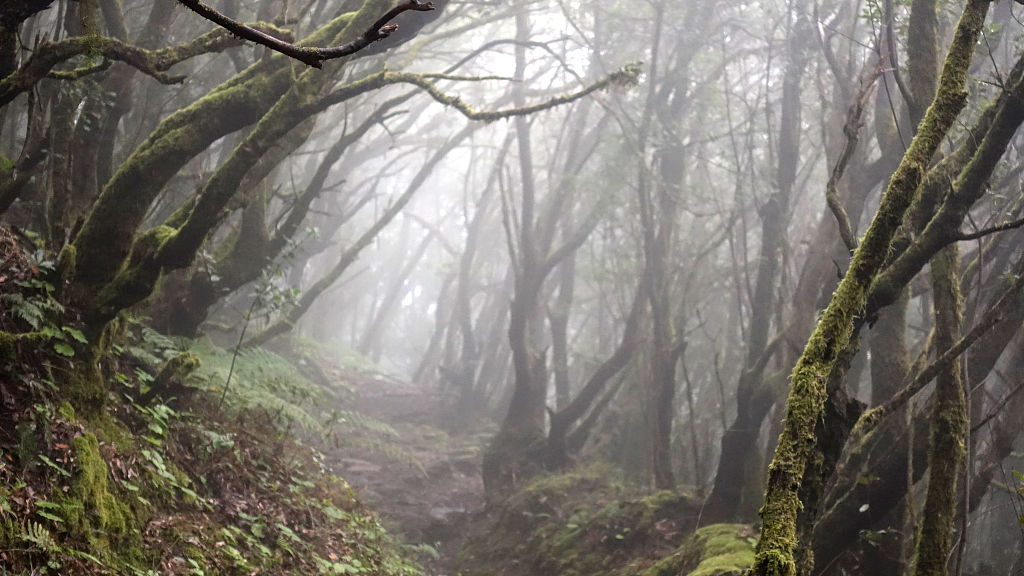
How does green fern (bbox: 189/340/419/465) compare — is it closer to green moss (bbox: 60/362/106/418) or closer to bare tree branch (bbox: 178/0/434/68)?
green moss (bbox: 60/362/106/418)

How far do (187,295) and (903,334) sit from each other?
22.1 ft

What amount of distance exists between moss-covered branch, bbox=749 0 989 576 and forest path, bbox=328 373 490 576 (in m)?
5.86

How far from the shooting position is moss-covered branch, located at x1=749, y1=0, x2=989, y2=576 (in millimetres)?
2244

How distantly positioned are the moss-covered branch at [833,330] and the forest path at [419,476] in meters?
5.86

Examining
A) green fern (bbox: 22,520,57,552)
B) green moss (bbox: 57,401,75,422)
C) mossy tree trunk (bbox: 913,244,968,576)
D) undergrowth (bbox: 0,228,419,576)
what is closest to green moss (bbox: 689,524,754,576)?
mossy tree trunk (bbox: 913,244,968,576)

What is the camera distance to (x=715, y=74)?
12594 millimetres

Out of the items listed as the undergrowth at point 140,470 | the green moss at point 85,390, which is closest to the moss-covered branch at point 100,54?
the undergrowth at point 140,470

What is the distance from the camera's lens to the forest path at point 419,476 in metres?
8.98

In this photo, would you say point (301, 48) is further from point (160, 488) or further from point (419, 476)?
point (419, 476)

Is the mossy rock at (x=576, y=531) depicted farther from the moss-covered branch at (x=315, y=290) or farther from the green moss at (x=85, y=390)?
the green moss at (x=85, y=390)

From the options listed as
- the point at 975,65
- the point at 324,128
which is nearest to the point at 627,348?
the point at 975,65

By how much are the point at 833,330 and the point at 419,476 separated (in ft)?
30.1

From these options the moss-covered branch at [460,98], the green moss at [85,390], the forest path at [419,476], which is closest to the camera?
the green moss at [85,390]

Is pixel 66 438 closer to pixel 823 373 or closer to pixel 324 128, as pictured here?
pixel 823 373
